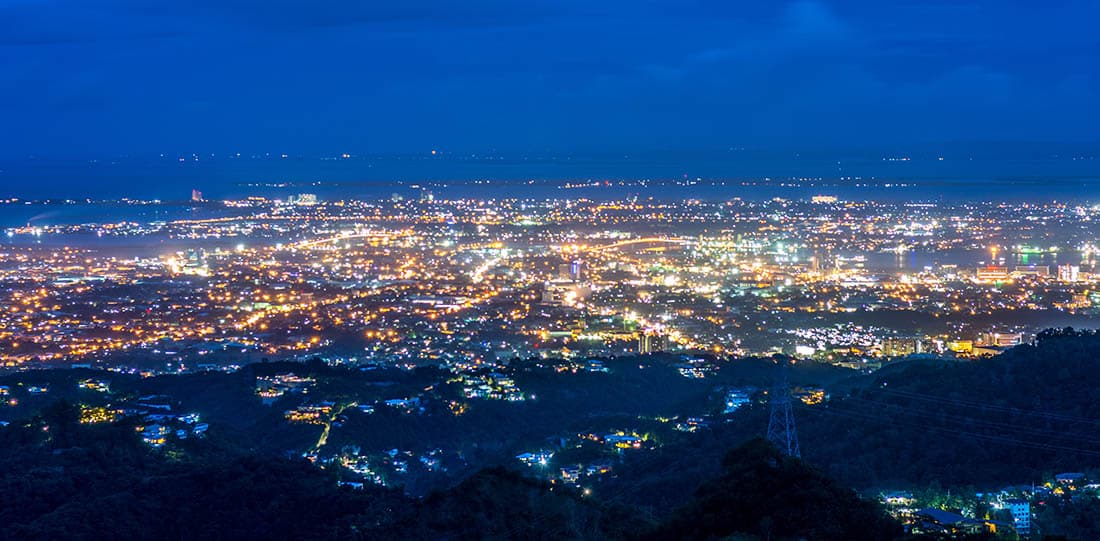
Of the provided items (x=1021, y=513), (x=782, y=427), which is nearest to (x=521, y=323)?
(x=782, y=427)

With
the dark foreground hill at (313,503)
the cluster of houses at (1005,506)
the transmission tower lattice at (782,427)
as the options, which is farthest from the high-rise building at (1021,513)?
the dark foreground hill at (313,503)

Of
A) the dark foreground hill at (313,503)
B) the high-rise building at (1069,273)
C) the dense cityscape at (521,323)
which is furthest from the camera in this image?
the high-rise building at (1069,273)

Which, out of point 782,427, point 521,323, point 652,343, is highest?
point 521,323

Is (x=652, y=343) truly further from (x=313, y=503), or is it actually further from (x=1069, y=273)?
(x=1069, y=273)

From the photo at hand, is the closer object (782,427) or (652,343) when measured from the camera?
(782,427)

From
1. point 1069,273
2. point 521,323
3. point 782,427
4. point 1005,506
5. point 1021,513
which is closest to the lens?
point 1021,513

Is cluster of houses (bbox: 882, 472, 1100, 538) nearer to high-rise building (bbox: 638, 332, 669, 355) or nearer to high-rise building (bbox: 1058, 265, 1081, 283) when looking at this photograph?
high-rise building (bbox: 638, 332, 669, 355)

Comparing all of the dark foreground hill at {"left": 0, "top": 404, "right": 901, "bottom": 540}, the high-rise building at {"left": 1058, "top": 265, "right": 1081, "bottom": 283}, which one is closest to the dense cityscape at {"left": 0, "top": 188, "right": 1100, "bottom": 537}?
the high-rise building at {"left": 1058, "top": 265, "right": 1081, "bottom": 283}

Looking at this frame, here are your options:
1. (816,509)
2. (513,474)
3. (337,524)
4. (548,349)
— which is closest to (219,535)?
(337,524)

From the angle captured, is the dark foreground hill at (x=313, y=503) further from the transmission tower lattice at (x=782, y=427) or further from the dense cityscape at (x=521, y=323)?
the transmission tower lattice at (x=782, y=427)

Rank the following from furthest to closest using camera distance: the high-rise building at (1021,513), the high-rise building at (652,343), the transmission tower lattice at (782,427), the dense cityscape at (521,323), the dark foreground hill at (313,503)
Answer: the high-rise building at (652,343) → the dense cityscape at (521,323) → the transmission tower lattice at (782,427) → the high-rise building at (1021,513) → the dark foreground hill at (313,503)

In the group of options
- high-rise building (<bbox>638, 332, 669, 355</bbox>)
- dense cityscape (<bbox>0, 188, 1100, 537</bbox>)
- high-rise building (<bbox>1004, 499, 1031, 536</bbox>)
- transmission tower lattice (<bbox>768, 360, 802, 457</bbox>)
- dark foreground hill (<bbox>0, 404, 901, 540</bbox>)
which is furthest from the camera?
high-rise building (<bbox>638, 332, 669, 355</bbox>)

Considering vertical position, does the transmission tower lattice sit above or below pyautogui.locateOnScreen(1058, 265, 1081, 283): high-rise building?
below
